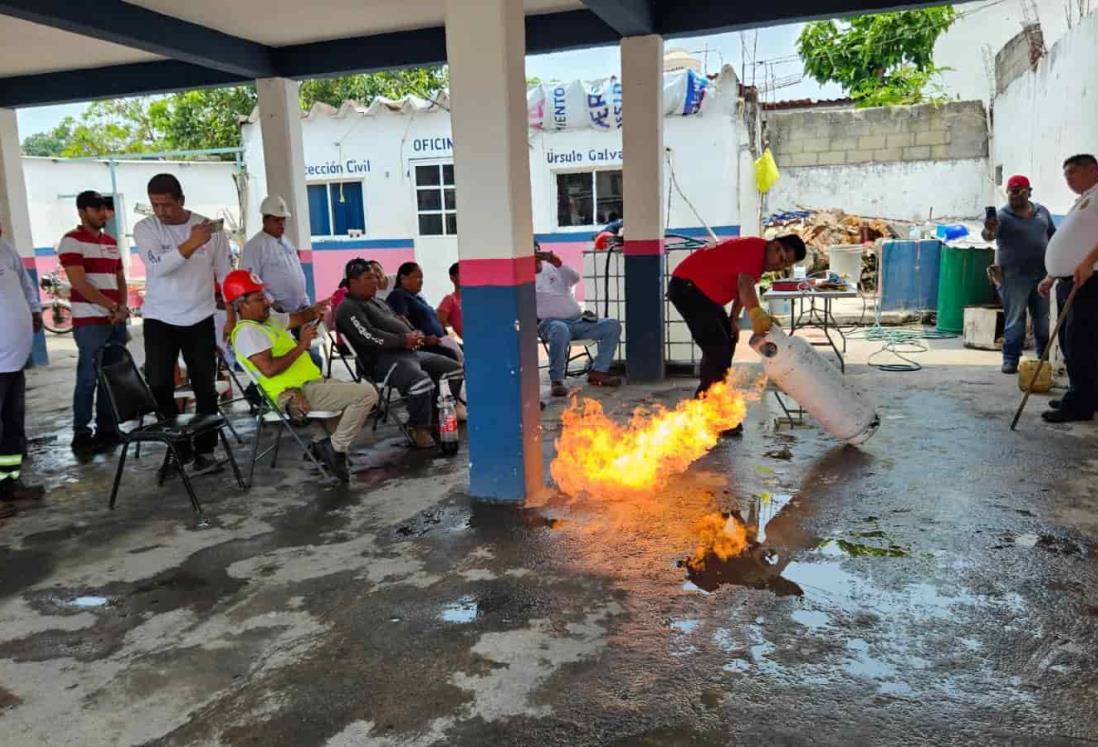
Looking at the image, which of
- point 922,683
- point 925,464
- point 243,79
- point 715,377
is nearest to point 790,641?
point 922,683

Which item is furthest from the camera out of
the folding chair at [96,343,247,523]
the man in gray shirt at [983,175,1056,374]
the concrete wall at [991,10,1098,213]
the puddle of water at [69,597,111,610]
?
the concrete wall at [991,10,1098,213]

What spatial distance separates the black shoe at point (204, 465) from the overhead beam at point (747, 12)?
215 inches

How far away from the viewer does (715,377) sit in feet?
20.6

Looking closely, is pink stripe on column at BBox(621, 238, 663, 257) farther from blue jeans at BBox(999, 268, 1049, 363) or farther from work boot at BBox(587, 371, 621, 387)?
blue jeans at BBox(999, 268, 1049, 363)

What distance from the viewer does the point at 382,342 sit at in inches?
234

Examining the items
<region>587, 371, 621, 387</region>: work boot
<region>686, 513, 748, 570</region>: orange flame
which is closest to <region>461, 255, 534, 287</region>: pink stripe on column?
<region>686, 513, 748, 570</region>: orange flame

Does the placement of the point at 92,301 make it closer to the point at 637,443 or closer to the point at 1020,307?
the point at 637,443

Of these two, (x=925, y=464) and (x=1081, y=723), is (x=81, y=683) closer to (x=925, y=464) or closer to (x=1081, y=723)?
(x=1081, y=723)

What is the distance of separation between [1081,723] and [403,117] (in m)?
14.7

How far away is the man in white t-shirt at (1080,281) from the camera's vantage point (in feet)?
18.7

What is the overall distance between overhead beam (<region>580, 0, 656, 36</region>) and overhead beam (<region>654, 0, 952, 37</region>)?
17 cm

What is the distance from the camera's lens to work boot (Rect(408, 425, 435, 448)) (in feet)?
20.3

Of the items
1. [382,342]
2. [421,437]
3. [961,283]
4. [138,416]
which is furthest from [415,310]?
[961,283]

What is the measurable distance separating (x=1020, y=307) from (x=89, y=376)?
314 inches
